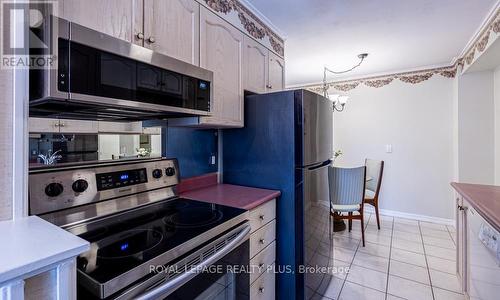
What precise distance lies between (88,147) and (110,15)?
0.64 metres

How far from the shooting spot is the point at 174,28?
50.5 inches

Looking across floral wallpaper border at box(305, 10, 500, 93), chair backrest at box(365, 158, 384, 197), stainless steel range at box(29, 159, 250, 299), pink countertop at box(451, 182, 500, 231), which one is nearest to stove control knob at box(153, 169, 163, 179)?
stainless steel range at box(29, 159, 250, 299)

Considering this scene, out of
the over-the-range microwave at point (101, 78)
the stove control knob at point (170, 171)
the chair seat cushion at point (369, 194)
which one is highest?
the over-the-range microwave at point (101, 78)

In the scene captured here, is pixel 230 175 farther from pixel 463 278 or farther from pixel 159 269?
pixel 463 278

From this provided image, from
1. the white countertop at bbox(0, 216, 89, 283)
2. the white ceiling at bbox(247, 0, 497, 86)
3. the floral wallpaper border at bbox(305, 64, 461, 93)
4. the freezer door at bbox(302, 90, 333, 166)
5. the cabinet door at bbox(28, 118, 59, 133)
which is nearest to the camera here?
the white countertop at bbox(0, 216, 89, 283)

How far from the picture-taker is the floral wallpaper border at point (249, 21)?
5.34ft

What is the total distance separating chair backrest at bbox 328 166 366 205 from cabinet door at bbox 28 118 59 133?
2.39 metres

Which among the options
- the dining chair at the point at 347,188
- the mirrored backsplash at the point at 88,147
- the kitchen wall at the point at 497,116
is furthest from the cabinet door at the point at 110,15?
the kitchen wall at the point at 497,116

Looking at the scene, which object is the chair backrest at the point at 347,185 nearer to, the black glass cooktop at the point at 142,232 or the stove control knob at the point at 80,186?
the black glass cooktop at the point at 142,232

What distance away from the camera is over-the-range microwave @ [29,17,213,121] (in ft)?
2.64

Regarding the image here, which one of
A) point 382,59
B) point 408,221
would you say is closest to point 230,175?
point 382,59

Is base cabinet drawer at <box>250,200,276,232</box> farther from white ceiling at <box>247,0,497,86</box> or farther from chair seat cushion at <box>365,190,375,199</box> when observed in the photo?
chair seat cushion at <box>365,190,375,199</box>

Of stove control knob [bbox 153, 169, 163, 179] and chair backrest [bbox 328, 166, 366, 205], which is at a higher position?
Answer: stove control knob [bbox 153, 169, 163, 179]

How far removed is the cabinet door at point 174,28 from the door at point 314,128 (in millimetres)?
771
